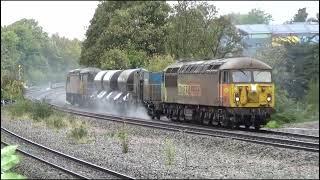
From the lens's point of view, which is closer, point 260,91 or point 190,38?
point 260,91

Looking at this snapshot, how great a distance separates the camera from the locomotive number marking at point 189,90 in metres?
28.3

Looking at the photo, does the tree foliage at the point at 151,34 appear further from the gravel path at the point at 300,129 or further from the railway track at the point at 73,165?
the railway track at the point at 73,165

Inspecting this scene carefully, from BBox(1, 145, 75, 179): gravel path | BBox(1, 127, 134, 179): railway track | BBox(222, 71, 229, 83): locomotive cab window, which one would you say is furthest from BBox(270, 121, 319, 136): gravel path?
BBox(1, 145, 75, 179): gravel path

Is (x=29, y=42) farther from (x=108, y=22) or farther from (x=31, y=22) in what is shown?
(x=108, y=22)

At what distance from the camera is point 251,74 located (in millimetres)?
25078

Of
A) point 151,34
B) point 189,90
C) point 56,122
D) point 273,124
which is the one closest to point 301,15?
point 273,124

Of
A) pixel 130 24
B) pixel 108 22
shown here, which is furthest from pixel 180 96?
pixel 108 22

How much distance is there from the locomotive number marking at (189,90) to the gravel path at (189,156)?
9.97 ft

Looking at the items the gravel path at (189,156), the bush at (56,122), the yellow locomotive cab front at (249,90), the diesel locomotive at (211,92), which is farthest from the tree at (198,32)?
the gravel path at (189,156)

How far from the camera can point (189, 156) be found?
59.2 ft

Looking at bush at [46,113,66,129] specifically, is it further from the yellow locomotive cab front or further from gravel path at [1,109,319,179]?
the yellow locomotive cab front

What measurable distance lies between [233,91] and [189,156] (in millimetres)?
7319

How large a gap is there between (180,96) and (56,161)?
13.2 m

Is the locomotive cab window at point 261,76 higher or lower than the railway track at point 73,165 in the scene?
higher
